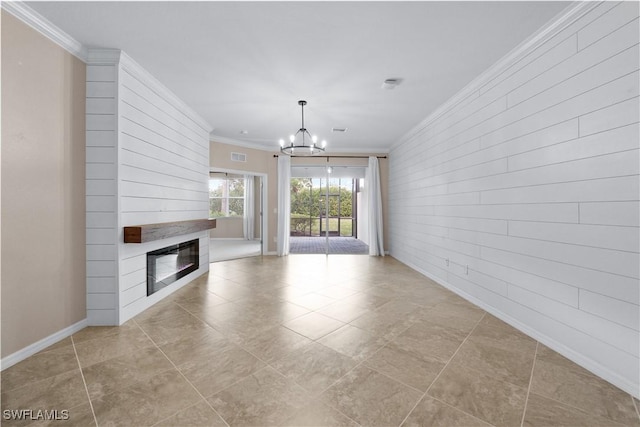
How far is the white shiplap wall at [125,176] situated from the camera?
106 inches

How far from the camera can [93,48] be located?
266 cm

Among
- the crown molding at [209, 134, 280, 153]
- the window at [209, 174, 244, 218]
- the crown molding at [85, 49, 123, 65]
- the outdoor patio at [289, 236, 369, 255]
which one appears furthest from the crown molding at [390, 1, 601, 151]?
the window at [209, 174, 244, 218]

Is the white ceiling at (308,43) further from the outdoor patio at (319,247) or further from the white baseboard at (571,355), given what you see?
the outdoor patio at (319,247)

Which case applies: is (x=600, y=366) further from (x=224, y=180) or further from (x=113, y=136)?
(x=224, y=180)

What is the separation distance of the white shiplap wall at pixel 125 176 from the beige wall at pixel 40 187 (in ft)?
0.46

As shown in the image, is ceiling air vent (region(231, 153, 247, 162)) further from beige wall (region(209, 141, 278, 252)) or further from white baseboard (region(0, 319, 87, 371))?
white baseboard (region(0, 319, 87, 371))

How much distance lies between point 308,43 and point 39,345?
3.64 meters

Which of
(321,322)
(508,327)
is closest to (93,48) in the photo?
(321,322)

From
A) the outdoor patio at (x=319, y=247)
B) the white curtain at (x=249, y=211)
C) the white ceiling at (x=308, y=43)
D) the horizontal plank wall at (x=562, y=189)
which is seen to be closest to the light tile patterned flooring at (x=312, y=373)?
the horizontal plank wall at (x=562, y=189)

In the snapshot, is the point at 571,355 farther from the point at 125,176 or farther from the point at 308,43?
the point at 125,176

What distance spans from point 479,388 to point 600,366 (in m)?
0.99

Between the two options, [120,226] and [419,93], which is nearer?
[120,226]

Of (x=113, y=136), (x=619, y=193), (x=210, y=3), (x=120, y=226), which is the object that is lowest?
(x=120, y=226)

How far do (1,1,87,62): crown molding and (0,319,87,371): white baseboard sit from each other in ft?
8.80
